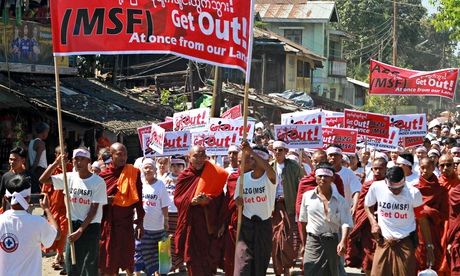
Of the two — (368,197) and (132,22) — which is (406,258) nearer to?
(368,197)

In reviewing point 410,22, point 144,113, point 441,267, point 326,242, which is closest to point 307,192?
point 326,242

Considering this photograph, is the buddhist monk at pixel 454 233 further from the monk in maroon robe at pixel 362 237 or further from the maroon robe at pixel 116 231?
the maroon robe at pixel 116 231

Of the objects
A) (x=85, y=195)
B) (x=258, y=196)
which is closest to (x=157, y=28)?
(x=85, y=195)

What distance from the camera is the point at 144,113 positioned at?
26609 millimetres

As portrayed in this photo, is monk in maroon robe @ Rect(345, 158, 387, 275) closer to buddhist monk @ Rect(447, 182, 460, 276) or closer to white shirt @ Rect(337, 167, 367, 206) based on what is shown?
white shirt @ Rect(337, 167, 367, 206)

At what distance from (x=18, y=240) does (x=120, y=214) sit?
358 cm

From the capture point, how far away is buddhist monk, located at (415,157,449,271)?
10961 millimetres

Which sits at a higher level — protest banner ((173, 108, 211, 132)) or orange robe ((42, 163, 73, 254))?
protest banner ((173, 108, 211, 132))

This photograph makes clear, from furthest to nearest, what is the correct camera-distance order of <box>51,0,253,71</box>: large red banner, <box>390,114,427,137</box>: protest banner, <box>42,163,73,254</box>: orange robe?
<box>390,114,427,137</box>: protest banner, <box>42,163,73,254</box>: orange robe, <box>51,0,253,71</box>: large red banner

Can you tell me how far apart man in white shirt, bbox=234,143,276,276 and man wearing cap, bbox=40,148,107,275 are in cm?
147

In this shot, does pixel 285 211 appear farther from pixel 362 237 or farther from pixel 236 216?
pixel 236 216

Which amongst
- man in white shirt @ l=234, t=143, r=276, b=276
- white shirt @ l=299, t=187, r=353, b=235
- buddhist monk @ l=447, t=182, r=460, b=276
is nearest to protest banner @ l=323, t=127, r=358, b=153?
buddhist monk @ l=447, t=182, r=460, b=276

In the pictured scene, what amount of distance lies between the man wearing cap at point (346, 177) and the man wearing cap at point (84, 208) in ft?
10.3

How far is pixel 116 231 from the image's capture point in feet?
37.1
